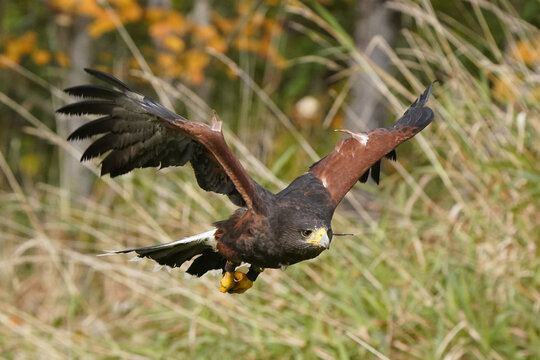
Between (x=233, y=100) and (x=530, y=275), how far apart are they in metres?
4.55

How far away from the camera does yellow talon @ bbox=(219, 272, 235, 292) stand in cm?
245

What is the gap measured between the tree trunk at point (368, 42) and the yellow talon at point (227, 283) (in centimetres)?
315

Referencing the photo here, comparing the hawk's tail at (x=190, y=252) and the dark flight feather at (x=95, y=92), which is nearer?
the dark flight feather at (x=95, y=92)

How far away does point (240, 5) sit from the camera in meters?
7.10

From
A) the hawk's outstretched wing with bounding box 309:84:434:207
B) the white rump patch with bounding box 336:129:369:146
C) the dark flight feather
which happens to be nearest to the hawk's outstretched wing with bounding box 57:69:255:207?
the dark flight feather

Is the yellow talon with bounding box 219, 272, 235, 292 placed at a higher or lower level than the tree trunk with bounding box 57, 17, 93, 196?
lower

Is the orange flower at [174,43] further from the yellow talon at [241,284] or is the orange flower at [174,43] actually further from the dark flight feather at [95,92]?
the yellow talon at [241,284]

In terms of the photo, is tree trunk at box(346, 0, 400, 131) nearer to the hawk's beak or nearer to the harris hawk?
the harris hawk

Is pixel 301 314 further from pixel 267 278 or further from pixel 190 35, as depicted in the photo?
pixel 190 35

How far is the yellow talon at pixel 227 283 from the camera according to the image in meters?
2.45

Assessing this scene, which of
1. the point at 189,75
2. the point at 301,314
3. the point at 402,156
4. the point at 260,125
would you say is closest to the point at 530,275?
the point at 301,314

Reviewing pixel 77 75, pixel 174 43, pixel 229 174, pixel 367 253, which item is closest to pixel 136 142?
pixel 229 174

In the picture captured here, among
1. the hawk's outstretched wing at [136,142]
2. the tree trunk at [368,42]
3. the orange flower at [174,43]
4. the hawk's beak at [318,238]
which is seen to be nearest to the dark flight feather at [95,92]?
the hawk's outstretched wing at [136,142]

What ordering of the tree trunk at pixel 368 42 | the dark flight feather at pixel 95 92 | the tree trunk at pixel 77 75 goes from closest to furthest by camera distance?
the dark flight feather at pixel 95 92 → the tree trunk at pixel 368 42 → the tree trunk at pixel 77 75
